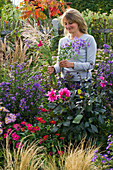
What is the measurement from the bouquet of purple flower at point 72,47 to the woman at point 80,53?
6 cm

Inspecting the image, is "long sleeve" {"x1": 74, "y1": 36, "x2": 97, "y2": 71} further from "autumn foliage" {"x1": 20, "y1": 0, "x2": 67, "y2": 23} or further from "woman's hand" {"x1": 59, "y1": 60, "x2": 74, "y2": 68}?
"autumn foliage" {"x1": 20, "y1": 0, "x2": 67, "y2": 23}

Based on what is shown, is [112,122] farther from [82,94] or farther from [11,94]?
[11,94]

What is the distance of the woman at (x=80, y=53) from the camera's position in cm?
307

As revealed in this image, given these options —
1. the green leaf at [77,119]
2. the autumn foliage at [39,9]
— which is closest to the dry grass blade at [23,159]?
the green leaf at [77,119]

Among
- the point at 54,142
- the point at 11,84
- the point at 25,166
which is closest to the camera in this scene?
the point at 25,166

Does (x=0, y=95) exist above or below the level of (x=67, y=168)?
above

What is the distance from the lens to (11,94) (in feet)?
11.0

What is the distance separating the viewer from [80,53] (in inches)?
125

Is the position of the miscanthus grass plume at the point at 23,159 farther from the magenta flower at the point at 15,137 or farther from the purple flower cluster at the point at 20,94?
the purple flower cluster at the point at 20,94

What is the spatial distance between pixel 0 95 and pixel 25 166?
1384 millimetres

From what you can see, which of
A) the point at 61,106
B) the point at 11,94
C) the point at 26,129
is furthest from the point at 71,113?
the point at 11,94

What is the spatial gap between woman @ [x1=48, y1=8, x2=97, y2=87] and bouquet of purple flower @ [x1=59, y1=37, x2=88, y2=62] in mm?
59

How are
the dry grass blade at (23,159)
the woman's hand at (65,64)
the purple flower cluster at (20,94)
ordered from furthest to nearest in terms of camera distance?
the purple flower cluster at (20,94) → the woman's hand at (65,64) → the dry grass blade at (23,159)

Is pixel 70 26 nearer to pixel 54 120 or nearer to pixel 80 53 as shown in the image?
pixel 80 53
